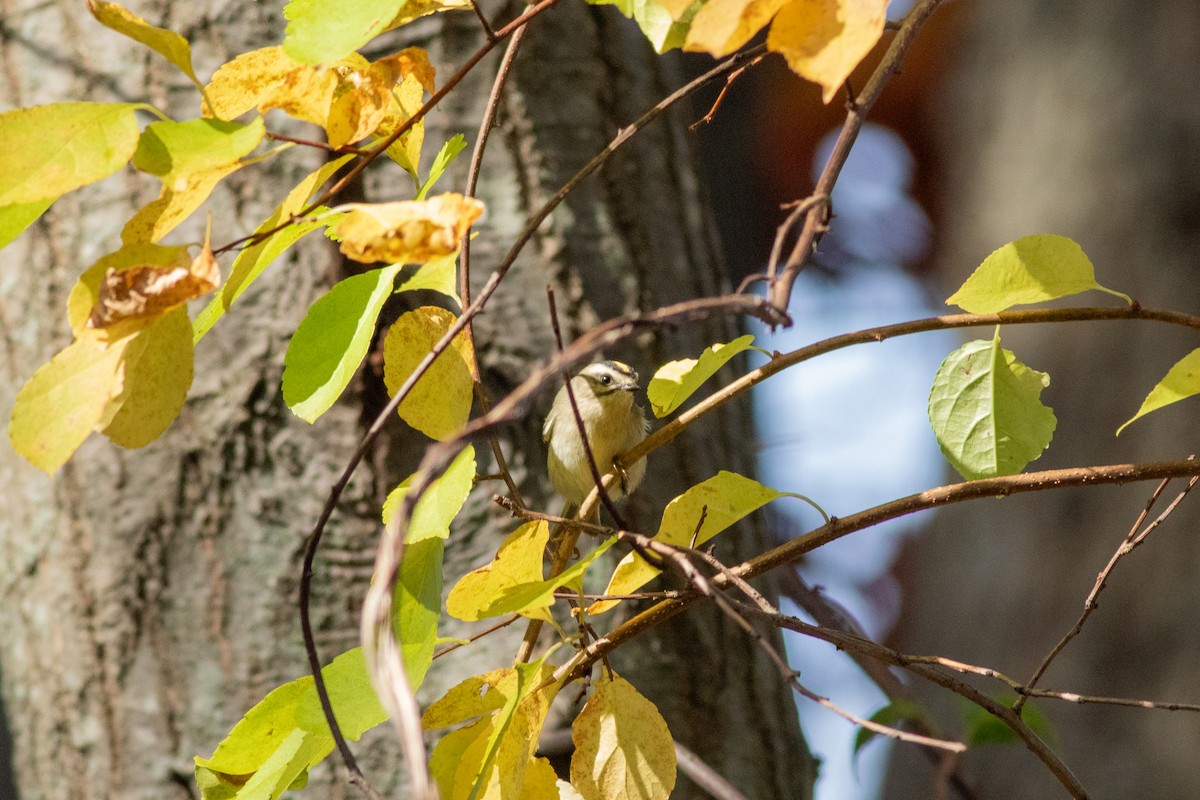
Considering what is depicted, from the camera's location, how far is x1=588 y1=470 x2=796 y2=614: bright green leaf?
1.16 metres

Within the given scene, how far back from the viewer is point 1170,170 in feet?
18.0

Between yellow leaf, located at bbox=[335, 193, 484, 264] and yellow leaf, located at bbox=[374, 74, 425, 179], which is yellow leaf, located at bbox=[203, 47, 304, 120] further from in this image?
yellow leaf, located at bbox=[335, 193, 484, 264]

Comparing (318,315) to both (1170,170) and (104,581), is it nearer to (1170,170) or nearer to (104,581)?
(104,581)

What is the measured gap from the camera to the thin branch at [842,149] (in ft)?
3.05

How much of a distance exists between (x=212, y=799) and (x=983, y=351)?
95cm

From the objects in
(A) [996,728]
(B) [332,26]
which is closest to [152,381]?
(B) [332,26]

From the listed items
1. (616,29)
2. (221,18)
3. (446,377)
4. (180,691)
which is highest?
(221,18)

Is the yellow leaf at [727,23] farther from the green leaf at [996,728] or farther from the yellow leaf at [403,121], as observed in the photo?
the green leaf at [996,728]

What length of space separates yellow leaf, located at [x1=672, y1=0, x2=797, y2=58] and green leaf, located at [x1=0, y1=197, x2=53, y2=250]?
538 mm

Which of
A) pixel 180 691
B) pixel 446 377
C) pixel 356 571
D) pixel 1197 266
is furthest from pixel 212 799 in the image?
pixel 1197 266

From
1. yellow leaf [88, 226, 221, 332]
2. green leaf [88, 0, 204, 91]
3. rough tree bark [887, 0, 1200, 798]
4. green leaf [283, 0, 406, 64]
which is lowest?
rough tree bark [887, 0, 1200, 798]

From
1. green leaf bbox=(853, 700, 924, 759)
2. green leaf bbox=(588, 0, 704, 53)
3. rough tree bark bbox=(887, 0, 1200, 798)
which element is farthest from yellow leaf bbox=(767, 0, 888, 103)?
rough tree bark bbox=(887, 0, 1200, 798)

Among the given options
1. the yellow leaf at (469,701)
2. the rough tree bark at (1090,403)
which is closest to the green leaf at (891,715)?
the yellow leaf at (469,701)

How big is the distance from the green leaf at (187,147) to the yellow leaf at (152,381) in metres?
0.15
